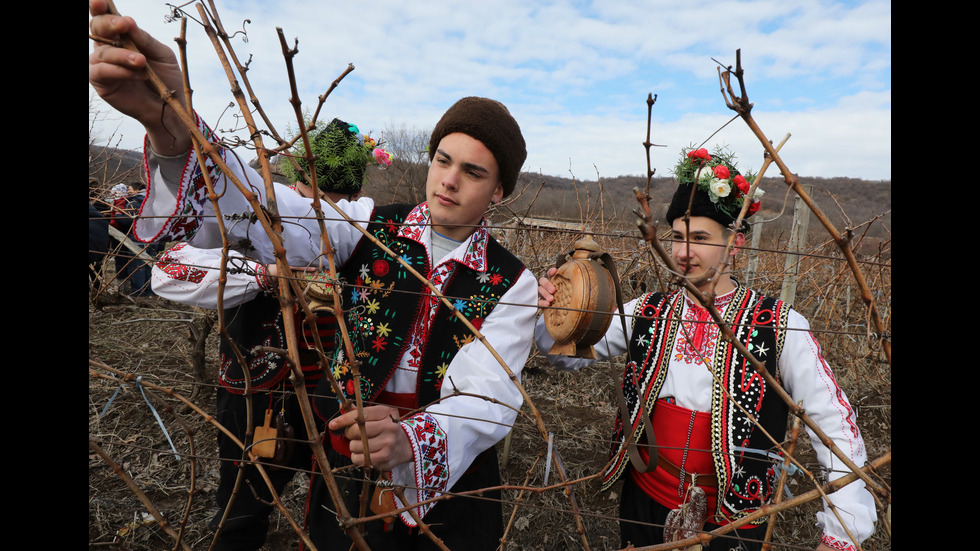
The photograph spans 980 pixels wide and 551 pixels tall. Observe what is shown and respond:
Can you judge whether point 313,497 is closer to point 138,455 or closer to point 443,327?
point 443,327

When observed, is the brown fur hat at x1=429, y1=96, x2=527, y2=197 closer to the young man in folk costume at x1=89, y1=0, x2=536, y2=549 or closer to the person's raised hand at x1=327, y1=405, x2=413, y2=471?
Result: the young man in folk costume at x1=89, y1=0, x2=536, y2=549

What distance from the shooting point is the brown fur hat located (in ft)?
5.10

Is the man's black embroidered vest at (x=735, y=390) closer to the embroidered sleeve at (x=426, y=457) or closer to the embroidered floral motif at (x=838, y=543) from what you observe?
the embroidered floral motif at (x=838, y=543)

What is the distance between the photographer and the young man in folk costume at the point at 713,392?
170cm

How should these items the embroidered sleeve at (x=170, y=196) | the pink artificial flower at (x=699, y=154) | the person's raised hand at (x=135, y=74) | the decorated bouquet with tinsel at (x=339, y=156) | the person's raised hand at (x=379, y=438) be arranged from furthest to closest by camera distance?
the decorated bouquet with tinsel at (x=339, y=156) → the pink artificial flower at (x=699, y=154) → the embroidered sleeve at (x=170, y=196) → the person's raised hand at (x=379, y=438) → the person's raised hand at (x=135, y=74)

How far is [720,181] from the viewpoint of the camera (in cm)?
187

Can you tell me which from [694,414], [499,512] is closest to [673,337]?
[694,414]

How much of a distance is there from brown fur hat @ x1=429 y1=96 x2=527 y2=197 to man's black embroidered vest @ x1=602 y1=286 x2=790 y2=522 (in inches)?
25.7

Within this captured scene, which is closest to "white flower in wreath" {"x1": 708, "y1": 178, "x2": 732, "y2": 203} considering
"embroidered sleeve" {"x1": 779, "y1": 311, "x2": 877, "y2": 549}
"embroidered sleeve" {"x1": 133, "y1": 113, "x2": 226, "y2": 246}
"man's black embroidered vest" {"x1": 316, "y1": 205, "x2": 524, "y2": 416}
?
"embroidered sleeve" {"x1": 779, "y1": 311, "x2": 877, "y2": 549}

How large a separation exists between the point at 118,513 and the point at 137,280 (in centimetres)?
517

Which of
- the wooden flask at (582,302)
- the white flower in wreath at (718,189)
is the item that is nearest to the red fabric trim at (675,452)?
the wooden flask at (582,302)

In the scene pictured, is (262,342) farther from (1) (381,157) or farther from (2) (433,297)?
(1) (381,157)

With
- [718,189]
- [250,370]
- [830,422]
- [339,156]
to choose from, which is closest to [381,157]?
[339,156]

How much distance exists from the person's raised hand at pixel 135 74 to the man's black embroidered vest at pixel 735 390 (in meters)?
1.34
